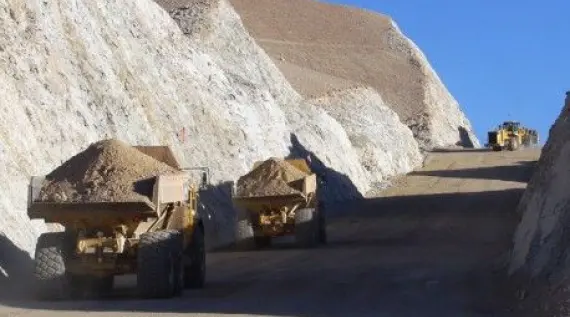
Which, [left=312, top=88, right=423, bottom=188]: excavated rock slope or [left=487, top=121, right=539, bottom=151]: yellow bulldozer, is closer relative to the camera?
[left=312, top=88, right=423, bottom=188]: excavated rock slope

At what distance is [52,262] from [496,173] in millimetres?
42705

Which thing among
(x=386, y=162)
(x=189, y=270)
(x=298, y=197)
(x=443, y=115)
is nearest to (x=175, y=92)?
(x=298, y=197)

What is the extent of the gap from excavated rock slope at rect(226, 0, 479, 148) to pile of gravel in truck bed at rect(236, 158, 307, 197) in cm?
5102

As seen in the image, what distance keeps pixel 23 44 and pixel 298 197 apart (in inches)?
303

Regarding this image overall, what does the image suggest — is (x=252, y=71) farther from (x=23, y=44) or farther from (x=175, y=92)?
(x=23, y=44)

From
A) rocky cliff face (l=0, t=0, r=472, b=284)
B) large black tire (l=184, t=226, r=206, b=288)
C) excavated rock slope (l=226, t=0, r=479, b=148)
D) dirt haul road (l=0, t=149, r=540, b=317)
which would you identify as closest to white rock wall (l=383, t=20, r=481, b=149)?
excavated rock slope (l=226, t=0, r=479, b=148)

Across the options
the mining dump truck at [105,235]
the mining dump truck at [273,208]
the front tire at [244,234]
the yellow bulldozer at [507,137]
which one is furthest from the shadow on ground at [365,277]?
the yellow bulldozer at [507,137]

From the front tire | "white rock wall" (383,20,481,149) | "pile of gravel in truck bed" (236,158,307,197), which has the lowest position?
the front tire

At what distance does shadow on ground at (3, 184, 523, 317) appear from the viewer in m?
16.7

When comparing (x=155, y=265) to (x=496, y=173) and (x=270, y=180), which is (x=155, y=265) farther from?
(x=496, y=173)

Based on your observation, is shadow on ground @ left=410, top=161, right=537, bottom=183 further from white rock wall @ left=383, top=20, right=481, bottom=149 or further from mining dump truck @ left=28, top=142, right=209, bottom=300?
mining dump truck @ left=28, top=142, right=209, bottom=300

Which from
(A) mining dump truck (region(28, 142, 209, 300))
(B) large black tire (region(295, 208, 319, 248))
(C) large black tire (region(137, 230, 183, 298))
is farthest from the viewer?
(B) large black tire (region(295, 208, 319, 248))

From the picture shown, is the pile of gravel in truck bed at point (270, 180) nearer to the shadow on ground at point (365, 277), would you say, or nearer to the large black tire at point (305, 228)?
the large black tire at point (305, 228)

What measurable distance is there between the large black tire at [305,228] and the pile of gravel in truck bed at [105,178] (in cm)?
1078
